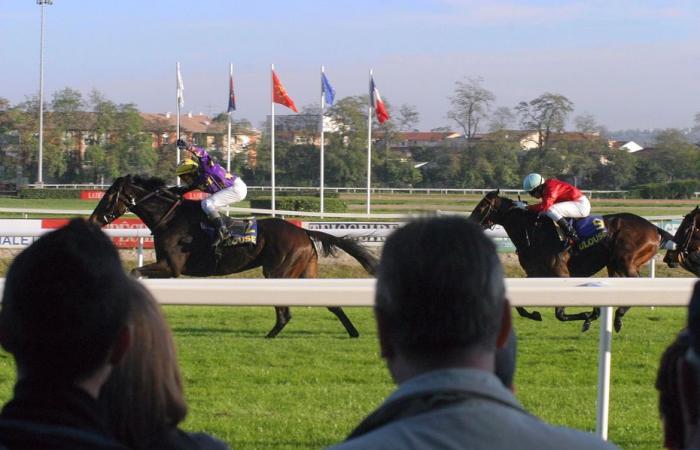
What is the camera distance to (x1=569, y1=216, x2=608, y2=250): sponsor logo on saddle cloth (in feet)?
35.9

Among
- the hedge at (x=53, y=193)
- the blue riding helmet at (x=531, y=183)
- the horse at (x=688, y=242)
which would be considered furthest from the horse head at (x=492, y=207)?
the hedge at (x=53, y=193)

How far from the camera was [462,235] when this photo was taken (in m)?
1.52

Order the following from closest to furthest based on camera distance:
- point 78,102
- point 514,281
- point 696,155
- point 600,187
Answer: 1. point 514,281
2. point 600,187
3. point 696,155
4. point 78,102

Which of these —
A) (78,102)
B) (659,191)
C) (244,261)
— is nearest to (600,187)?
(659,191)

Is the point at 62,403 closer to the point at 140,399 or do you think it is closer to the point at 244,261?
the point at 140,399

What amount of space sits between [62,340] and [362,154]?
47.4 m

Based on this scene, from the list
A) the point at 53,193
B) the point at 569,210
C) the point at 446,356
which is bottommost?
the point at 446,356

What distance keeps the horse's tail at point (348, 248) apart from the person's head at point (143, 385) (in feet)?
25.1

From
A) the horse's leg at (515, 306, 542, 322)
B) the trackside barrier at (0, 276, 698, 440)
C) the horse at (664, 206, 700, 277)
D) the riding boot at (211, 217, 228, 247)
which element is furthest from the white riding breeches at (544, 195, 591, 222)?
the trackside barrier at (0, 276, 698, 440)

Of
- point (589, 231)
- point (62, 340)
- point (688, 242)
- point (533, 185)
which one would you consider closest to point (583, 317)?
point (589, 231)

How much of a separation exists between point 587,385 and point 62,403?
4998 mm

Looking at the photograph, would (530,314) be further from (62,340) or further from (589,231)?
(62,340)

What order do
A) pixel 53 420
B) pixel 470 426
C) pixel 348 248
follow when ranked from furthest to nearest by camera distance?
1. pixel 348 248
2. pixel 53 420
3. pixel 470 426

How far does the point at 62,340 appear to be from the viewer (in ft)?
5.09
